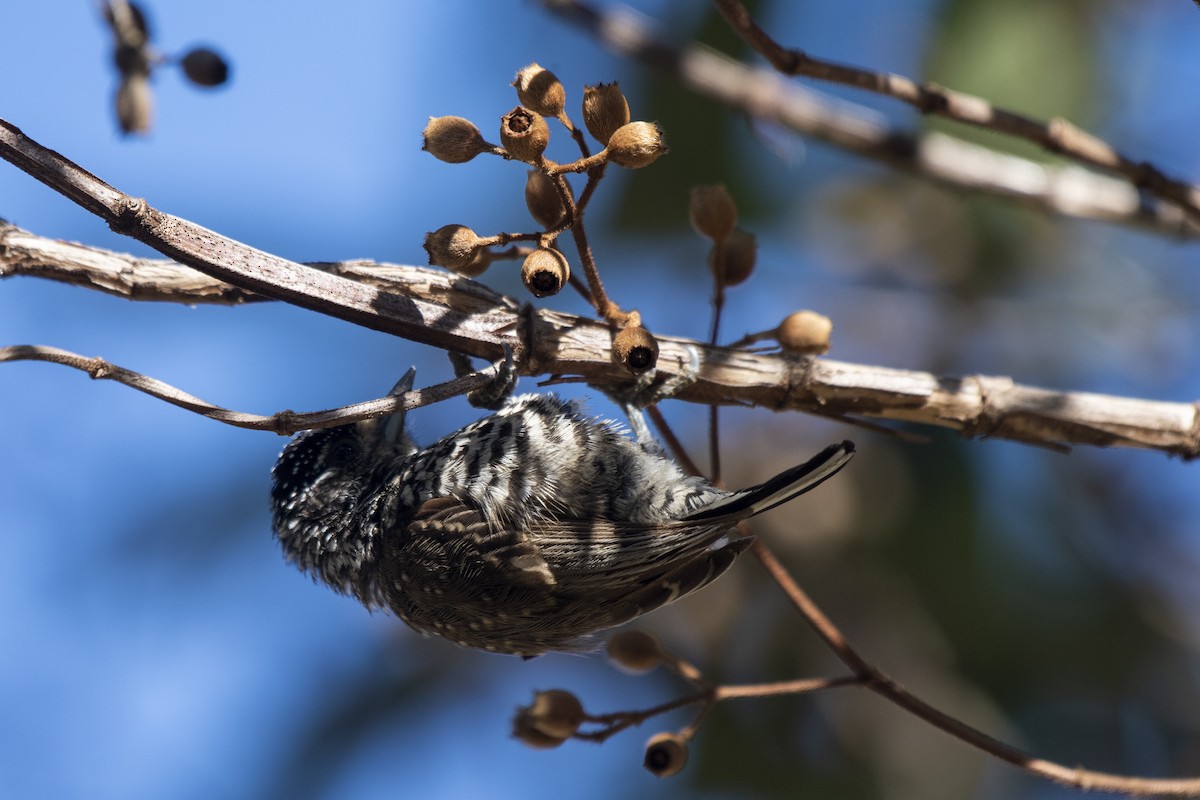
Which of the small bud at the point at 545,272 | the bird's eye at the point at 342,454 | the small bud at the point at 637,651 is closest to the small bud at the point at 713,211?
the small bud at the point at 545,272

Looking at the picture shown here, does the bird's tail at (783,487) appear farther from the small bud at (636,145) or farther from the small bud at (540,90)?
the small bud at (540,90)

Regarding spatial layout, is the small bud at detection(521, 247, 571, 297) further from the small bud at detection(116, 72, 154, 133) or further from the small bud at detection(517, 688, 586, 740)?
the small bud at detection(116, 72, 154, 133)

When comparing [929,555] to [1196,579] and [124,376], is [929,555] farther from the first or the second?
[124,376]

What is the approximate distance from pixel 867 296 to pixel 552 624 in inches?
159

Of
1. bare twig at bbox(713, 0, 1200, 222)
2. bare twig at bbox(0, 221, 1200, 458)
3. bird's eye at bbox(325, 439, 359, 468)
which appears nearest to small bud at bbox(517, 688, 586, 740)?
bare twig at bbox(0, 221, 1200, 458)

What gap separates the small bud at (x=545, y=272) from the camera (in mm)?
2020

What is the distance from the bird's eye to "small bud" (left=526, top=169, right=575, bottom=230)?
5.18 ft

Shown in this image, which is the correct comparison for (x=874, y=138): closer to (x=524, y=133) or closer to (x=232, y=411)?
(x=524, y=133)

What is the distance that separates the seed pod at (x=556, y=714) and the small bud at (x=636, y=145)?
1181 mm

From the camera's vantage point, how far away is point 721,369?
8.79 feet

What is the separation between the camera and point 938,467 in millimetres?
6414

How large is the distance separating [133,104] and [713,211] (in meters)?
1.50

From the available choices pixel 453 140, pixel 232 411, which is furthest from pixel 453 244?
pixel 232 411

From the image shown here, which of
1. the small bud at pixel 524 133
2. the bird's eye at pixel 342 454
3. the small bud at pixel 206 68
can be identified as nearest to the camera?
the small bud at pixel 524 133
